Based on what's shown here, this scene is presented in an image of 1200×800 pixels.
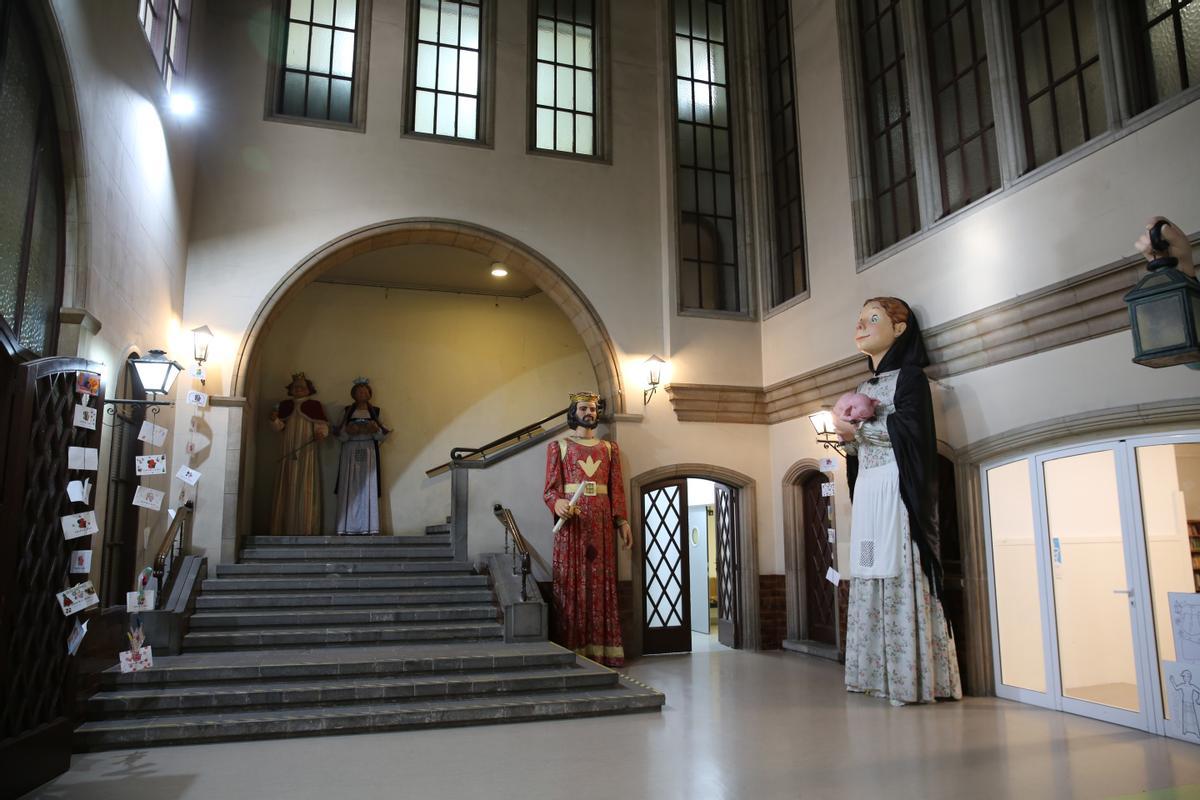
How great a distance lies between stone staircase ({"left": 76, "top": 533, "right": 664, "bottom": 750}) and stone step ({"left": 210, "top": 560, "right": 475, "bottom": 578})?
0.01 metres

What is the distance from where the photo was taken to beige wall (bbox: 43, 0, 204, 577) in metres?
5.47

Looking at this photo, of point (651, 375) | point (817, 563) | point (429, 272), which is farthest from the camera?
point (429, 272)

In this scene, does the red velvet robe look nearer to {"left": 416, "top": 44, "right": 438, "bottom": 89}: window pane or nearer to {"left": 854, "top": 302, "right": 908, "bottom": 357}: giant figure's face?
{"left": 854, "top": 302, "right": 908, "bottom": 357}: giant figure's face

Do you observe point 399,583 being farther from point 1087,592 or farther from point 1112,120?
point 1112,120

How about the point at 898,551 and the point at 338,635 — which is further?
the point at 338,635

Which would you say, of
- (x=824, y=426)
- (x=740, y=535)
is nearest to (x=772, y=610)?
(x=740, y=535)

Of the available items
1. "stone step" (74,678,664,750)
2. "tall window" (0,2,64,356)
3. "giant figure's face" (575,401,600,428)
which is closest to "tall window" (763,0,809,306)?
"giant figure's face" (575,401,600,428)

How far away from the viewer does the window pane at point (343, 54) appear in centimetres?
988

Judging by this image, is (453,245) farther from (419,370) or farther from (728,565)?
(728,565)

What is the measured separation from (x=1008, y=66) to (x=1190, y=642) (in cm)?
457

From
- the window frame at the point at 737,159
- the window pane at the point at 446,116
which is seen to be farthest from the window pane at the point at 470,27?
the window frame at the point at 737,159

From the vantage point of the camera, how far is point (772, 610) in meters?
9.91

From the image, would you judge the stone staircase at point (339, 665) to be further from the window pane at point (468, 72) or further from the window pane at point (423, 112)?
the window pane at point (468, 72)

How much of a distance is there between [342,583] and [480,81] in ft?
19.8
